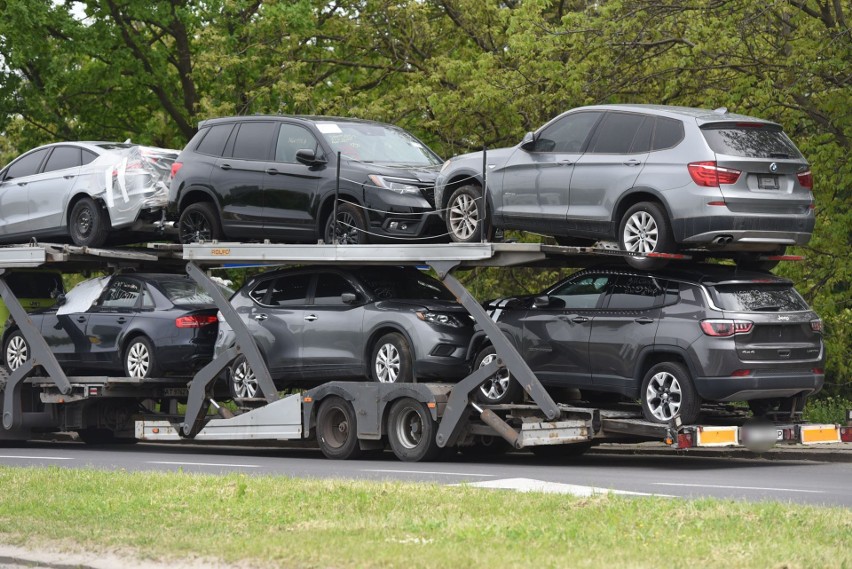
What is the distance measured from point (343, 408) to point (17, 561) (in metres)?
7.59

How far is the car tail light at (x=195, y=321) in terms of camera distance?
18375 millimetres

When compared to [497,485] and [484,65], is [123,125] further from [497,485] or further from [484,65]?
[497,485]

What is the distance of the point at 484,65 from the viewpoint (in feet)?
80.4

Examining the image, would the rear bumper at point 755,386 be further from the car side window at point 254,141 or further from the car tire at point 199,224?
the car tire at point 199,224

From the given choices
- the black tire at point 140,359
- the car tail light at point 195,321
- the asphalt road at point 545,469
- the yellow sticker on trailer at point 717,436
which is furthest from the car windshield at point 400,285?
the yellow sticker on trailer at point 717,436

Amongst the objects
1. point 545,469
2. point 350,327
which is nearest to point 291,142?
point 350,327

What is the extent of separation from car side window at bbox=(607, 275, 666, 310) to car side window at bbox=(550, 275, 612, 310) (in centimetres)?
16

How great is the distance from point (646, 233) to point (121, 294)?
8.17m

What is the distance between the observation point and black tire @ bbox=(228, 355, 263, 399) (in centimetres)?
1764

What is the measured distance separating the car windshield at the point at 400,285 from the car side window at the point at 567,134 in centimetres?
242

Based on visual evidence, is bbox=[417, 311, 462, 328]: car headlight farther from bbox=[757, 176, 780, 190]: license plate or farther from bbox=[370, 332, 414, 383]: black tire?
bbox=[757, 176, 780, 190]: license plate

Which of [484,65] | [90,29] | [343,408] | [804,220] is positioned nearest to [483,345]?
[343,408]

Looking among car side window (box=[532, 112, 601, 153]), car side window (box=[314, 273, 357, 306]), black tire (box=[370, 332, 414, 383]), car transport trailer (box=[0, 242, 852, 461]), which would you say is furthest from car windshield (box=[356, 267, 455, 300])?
car side window (box=[532, 112, 601, 153])

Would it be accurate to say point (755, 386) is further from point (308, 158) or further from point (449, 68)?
point (449, 68)
